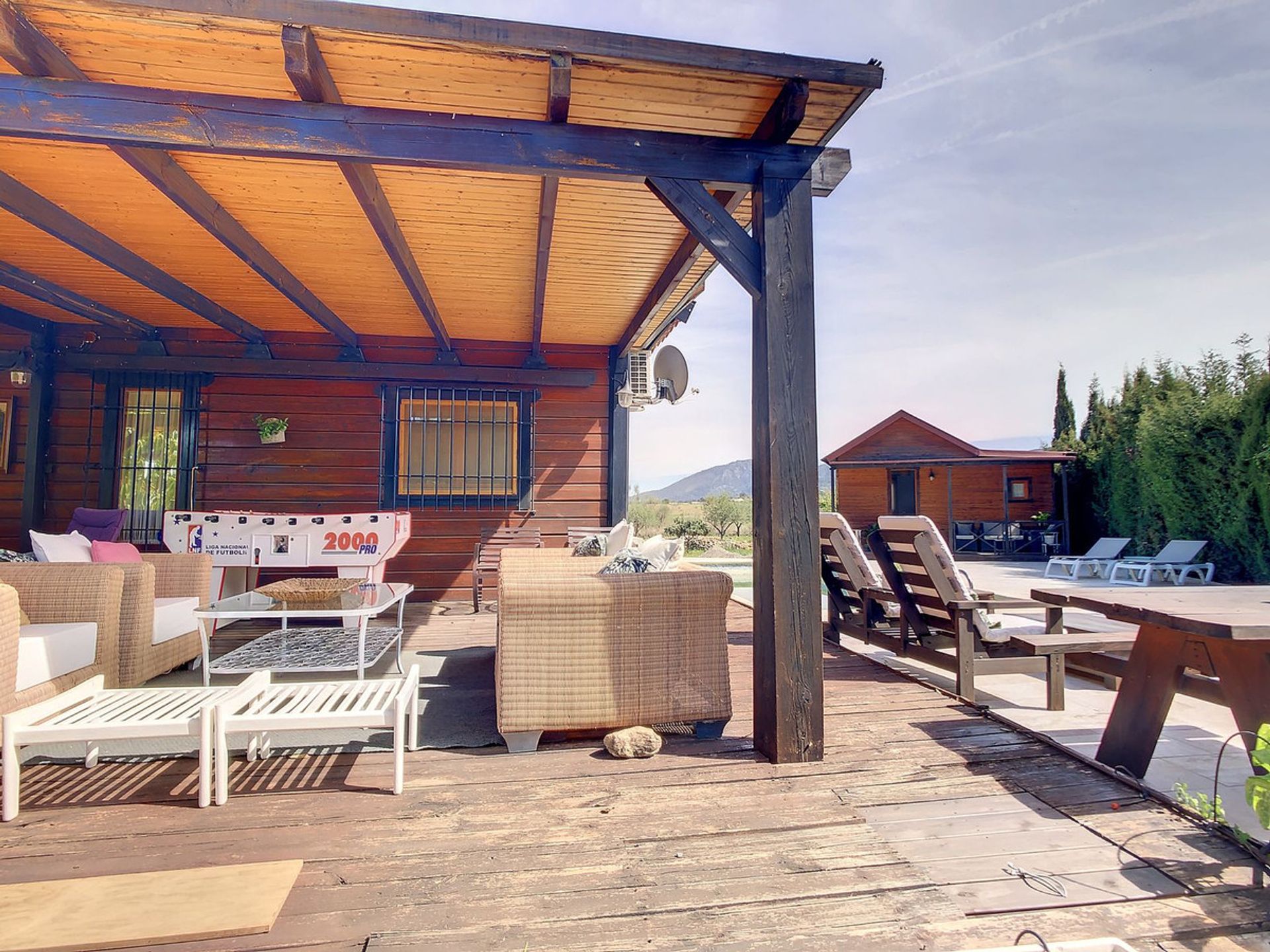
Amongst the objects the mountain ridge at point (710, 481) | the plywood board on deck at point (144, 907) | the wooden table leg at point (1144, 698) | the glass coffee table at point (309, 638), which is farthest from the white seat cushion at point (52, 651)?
the mountain ridge at point (710, 481)

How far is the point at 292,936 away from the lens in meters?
1.31

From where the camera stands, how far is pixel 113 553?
3.90 metres

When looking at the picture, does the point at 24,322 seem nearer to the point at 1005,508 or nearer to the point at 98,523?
the point at 98,523

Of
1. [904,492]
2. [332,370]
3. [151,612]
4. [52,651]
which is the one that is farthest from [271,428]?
[904,492]

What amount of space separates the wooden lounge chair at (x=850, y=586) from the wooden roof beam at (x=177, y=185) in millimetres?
3958

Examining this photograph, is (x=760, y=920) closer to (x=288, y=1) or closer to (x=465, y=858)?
→ (x=465, y=858)

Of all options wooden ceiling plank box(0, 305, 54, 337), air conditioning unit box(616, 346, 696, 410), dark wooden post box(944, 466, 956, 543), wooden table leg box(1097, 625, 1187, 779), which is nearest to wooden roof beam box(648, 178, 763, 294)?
wooden table leg box(1097, 625, 1187, 779)

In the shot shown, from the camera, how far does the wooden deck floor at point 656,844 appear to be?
4.57 ft

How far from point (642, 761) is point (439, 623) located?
335cm

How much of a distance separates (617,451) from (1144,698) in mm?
5024

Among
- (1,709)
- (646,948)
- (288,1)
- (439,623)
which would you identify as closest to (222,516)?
(439,623)

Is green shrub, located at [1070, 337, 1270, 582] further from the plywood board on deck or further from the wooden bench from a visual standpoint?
the plywood board on deck

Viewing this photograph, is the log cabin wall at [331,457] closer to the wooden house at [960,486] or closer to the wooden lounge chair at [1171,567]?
the wooden lounge chair at [1171,567]

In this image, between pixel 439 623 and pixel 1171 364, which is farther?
pixel 1171 364
